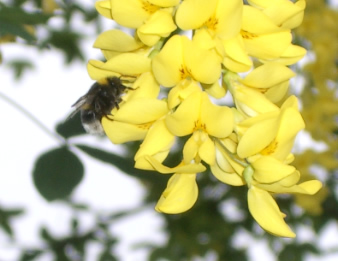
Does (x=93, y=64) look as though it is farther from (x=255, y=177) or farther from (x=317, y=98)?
(x=317, y=98)

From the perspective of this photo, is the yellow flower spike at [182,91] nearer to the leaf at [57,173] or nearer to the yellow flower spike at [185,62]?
the yellow flower spike at [185,62]

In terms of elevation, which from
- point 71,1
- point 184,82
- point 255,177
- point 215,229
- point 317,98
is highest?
point 184,82

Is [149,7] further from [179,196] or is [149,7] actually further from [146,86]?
[179,196]

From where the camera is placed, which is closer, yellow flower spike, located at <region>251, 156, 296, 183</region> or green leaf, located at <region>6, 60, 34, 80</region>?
yellow flower spike, located at <region>251, 156, 296, 183</region>

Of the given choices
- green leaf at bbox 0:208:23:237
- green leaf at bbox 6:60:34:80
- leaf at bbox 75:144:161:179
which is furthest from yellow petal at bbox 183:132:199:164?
green leaf at bbox 6:60:34:80

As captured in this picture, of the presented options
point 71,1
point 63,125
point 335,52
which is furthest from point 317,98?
point 63,125

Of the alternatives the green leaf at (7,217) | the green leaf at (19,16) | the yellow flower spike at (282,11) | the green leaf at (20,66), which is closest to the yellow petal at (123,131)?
the yellow flower spike at (282,11)

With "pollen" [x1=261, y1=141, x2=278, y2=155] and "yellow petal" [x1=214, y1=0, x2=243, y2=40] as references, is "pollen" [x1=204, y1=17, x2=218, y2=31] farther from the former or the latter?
"pollen" [x1=261, y1=141, x2=278, y2=155]
